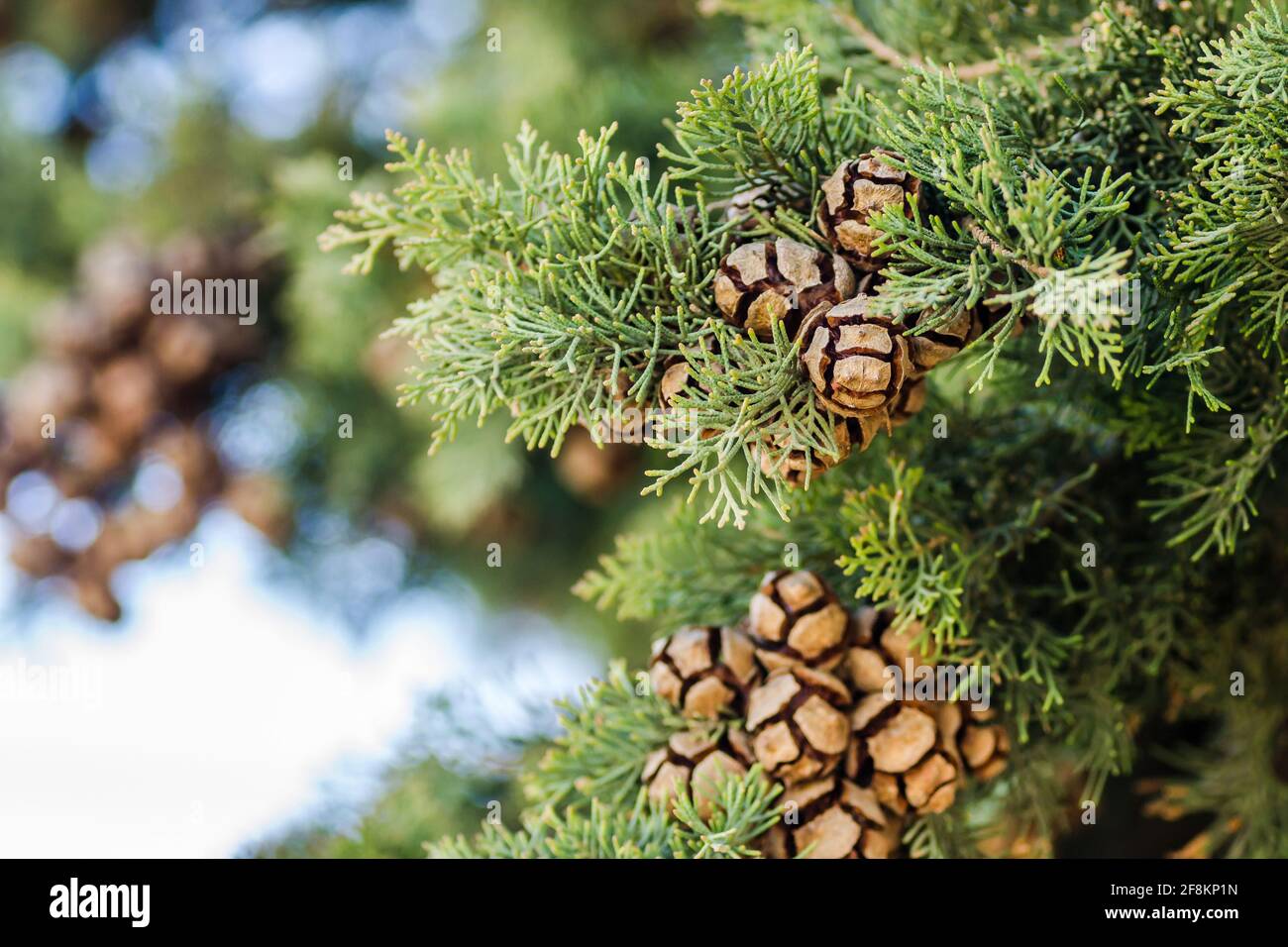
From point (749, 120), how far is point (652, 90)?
Result: 0.42 m

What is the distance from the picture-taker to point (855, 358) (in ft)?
1.24

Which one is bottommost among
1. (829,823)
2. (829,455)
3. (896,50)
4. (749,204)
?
(829,823)

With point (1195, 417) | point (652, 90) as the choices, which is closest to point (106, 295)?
point (652, 90)

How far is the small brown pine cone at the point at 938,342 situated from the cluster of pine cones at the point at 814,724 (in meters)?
0.11

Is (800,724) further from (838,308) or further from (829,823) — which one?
(838,308)

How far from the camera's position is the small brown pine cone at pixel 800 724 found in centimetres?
45

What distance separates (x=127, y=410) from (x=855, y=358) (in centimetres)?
83

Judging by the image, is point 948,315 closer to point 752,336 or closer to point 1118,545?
point 752,336

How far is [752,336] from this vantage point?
0.40 meters

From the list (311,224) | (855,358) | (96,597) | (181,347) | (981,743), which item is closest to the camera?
(855,358)

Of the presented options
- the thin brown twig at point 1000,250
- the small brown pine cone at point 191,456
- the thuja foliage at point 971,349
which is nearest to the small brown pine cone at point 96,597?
the small brown pine cone at point 191,456

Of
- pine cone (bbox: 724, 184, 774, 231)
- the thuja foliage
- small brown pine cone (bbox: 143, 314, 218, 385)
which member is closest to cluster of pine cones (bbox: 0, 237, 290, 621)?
small brown pine cone (bbox: 143, 314, 218, 385)

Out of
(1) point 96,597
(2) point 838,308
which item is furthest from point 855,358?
(1) point 96,597

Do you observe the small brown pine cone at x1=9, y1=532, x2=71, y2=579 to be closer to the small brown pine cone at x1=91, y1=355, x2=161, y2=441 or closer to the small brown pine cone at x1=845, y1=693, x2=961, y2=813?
the small brown pine cone at x1=91, y1=355, x2=161, y2=441
